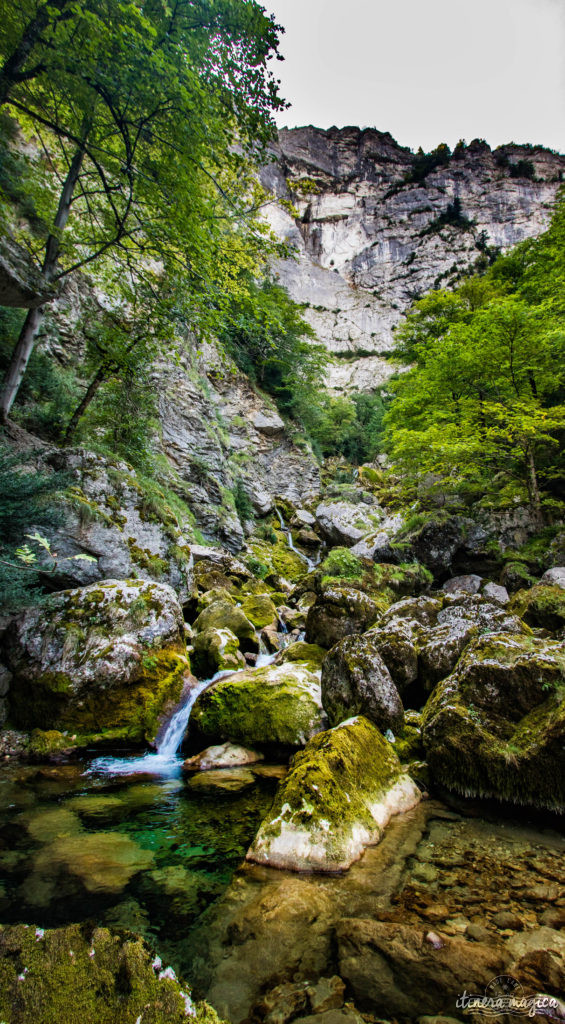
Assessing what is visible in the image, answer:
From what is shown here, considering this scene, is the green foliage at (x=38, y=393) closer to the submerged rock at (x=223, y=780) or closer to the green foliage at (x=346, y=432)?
the submerged rock at (x=223, y=780)

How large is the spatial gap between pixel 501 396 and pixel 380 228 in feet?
194

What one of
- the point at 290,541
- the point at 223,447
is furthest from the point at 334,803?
the point at 223,447

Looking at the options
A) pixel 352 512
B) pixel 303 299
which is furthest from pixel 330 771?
pixel 303 299

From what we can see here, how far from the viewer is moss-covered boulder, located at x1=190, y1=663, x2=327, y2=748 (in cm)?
523

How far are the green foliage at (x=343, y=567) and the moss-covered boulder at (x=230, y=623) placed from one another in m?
3.91

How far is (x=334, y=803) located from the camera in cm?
314

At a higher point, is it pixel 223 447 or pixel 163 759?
pixel 223 447

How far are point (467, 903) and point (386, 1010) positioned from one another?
0.99m

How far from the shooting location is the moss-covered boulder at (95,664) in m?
5.44

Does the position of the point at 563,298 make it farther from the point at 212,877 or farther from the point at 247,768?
the point at 212,877

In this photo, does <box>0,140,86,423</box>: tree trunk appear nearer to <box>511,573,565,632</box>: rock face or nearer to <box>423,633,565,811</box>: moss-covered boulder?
<box>423,633,565,811</box>: moss-covered boulder

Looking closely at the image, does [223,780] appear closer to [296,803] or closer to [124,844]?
[124,844]

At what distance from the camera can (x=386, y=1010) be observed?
1.69 meters

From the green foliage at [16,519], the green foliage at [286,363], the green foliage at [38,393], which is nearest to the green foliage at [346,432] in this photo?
the green foliage at [286,363]
